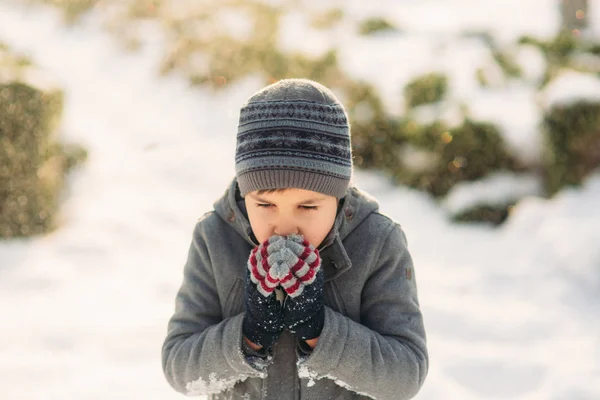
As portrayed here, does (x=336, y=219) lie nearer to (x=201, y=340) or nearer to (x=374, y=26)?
(x=201, y=340)

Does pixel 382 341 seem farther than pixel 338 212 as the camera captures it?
No

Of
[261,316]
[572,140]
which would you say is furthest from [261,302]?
[572,140]

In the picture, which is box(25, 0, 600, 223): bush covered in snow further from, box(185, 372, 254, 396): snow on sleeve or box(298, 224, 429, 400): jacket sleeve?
box(185, 372, 254, 396): snow on sleeve

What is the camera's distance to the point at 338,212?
1.66 m

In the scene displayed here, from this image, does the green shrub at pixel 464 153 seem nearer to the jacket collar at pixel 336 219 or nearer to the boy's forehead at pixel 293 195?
the jacket collar at pixel 336 219

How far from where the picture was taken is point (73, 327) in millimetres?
3533

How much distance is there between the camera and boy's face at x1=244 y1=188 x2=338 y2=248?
152cm

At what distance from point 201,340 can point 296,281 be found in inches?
13.8

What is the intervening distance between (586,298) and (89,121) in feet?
19.7

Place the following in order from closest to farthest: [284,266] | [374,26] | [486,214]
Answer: [284,266] → [486,214] → [374,26]

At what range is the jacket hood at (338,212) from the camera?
164cm

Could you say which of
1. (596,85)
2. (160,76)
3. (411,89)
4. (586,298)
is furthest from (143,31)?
(586,298)

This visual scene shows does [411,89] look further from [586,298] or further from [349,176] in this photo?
[349,176]

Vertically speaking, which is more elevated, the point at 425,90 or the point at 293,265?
the point at 425,90
